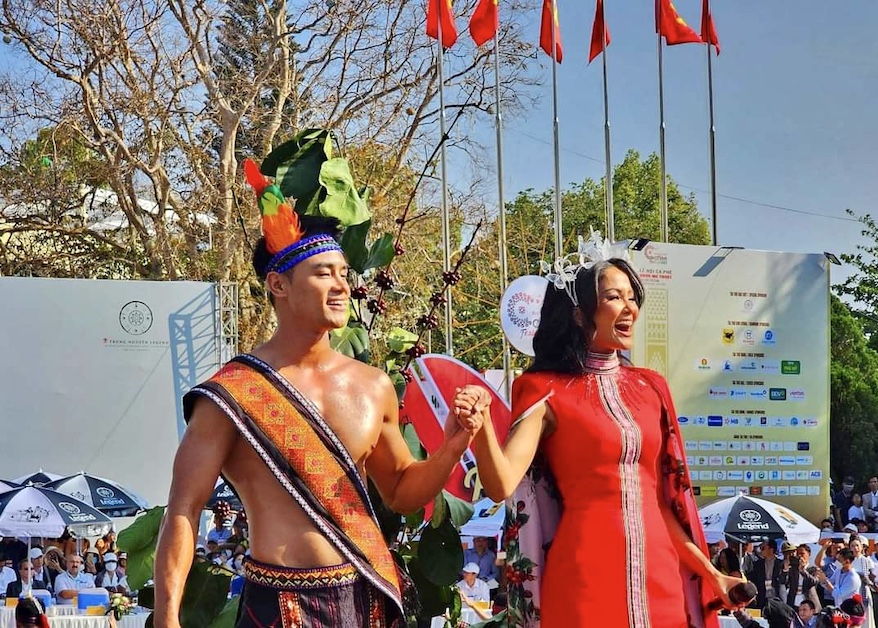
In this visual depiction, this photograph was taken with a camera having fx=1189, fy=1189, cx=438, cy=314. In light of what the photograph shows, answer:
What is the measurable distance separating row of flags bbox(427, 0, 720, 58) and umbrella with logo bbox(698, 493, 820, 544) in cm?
783

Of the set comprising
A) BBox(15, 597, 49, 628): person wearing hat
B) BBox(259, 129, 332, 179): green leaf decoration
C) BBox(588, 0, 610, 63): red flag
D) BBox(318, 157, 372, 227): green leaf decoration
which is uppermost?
BBox(588, 0, 610, 63): red flag

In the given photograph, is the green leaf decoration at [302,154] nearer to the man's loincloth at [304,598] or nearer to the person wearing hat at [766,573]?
the man's loincloth at [304,598]

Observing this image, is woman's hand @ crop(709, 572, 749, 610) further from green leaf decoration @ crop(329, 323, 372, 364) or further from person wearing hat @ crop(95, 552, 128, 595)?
person wearing hat @ crop(95, 552, 128, 595)

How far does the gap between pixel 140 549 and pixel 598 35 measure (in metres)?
14.6

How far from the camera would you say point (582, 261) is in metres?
3.58

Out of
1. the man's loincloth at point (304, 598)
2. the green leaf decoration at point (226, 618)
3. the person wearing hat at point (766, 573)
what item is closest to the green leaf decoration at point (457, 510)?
the green leaf decoration at point (226, 618)

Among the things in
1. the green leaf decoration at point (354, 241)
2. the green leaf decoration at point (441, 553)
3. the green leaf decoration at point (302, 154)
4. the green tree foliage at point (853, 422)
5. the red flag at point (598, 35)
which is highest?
the red flag at point (598, 35)

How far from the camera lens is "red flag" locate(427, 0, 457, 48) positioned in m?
16.0

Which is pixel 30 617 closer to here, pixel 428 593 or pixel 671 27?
pixel 428 593

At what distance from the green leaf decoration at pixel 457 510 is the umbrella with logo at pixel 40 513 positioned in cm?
794

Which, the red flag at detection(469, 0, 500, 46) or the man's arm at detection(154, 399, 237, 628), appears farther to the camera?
the red flag at detection(469, 0, 500, 46)

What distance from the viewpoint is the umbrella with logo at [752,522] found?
397 inches

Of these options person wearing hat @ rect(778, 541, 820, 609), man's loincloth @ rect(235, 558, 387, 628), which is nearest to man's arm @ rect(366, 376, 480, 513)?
man's loincloth @ rect(235, 558, 387, 628)

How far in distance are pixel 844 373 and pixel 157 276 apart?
11714 mm
